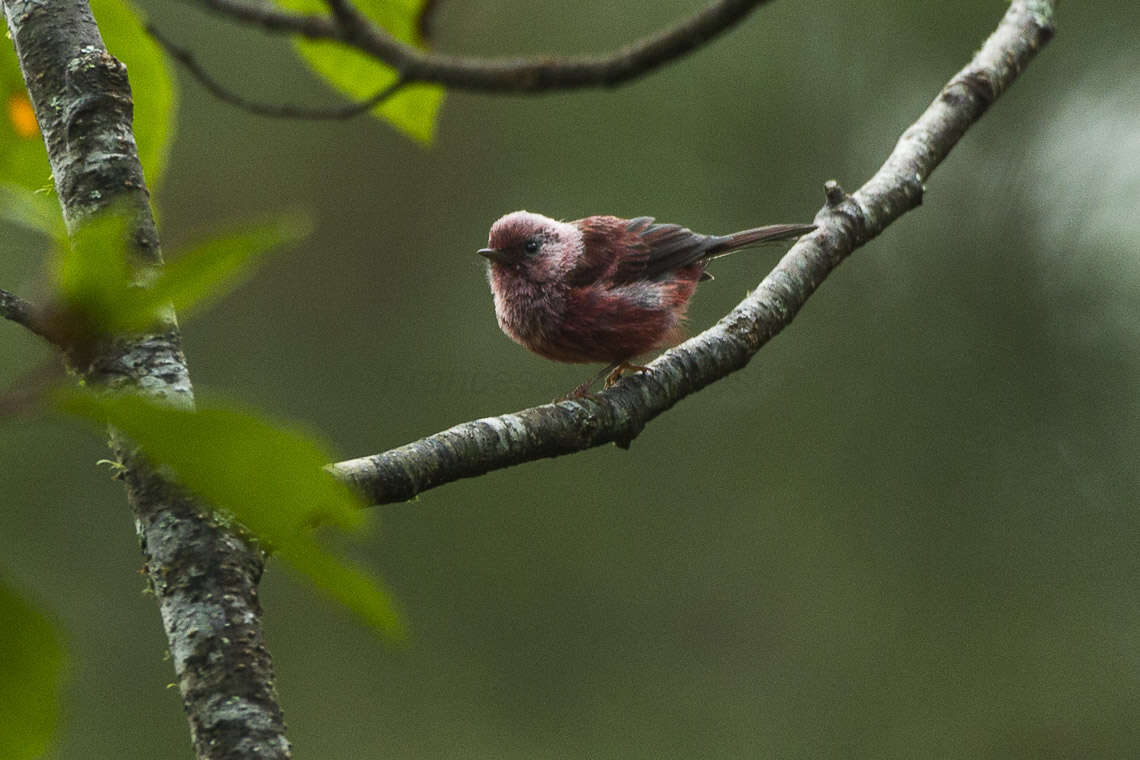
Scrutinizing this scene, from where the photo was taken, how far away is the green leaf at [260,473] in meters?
0.73

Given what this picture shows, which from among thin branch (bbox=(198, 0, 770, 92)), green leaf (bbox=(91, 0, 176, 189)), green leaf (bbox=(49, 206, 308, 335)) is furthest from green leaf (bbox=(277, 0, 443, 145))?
green leaf (bbox=(49, 206, 308, 335))

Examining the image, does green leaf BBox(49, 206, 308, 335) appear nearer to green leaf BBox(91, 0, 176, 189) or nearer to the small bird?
green leaf BBox(91, 0, 176, 189)

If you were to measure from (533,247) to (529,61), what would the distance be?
2953 mm

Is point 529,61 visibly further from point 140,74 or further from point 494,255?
point 494,255

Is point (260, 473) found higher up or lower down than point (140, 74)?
lower down

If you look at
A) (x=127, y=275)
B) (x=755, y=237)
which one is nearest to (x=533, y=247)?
(x=755, y=237)

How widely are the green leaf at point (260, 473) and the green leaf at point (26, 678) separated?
0.17m

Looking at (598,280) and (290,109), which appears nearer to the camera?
(290,109)

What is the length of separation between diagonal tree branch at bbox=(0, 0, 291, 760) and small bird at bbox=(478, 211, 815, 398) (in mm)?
2706

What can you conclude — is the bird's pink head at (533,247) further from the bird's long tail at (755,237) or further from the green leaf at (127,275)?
the green leaf at (127,275)

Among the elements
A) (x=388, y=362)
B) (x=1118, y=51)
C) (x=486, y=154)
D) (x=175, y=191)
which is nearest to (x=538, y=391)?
(x=388, y=362)

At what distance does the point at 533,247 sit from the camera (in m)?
5.29

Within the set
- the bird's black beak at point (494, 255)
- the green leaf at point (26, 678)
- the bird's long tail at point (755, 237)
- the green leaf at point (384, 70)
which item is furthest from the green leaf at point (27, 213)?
the bird's black beak at point (494, 255)

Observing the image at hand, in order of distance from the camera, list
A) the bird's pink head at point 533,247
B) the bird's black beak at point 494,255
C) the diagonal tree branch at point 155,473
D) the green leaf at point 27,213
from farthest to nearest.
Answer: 1. the bird's black beak at point 494,255
2. the bird's pink head at point 533,247
3. the diagonal tree branch at point 155,473
4. the green leaf at point 27,213
